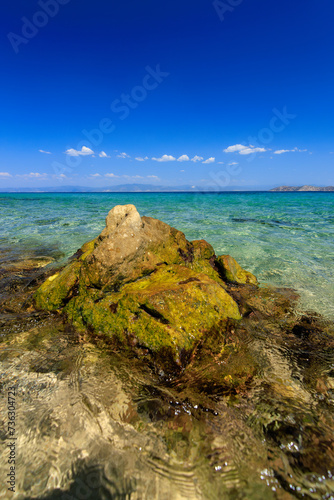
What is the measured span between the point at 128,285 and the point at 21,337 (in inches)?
86.1

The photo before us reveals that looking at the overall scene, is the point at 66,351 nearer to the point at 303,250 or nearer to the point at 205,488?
the point at 205,488

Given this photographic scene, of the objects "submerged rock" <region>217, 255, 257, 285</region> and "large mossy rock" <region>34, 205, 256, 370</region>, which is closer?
"large mossy rock" <region>34, 205, 256, 370</region>

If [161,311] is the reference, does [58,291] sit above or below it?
below

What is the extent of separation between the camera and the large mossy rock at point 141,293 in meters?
3.89

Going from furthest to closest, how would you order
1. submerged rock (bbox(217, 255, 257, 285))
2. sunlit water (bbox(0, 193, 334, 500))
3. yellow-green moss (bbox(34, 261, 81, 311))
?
1. submerged rock (bbox(217, 255, 257, 285))
2. yellow-green moss (bbox(34, 261, 81, 311))
3. sunlit water (bbox(0, 193, 334, 500))

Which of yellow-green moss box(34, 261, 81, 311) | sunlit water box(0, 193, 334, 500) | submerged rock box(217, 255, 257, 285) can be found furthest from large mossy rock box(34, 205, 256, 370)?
submerged rock box(217, 255, 257, 285)

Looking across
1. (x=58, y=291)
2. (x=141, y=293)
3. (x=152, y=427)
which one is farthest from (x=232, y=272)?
(x=152, y=427)

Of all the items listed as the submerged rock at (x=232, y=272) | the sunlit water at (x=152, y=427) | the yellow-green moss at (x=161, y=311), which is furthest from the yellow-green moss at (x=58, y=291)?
the submerged rock at (x=232, y=272)

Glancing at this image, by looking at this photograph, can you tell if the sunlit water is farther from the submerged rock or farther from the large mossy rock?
the submerged rock

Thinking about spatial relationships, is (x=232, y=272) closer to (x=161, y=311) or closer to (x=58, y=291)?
(x=161, y=311)

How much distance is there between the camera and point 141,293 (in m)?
4.31

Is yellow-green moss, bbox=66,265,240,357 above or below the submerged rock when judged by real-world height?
above

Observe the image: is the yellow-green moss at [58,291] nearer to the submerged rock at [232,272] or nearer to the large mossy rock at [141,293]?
the large mossy rock at [141,293]

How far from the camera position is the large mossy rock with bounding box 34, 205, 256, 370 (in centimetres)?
389
